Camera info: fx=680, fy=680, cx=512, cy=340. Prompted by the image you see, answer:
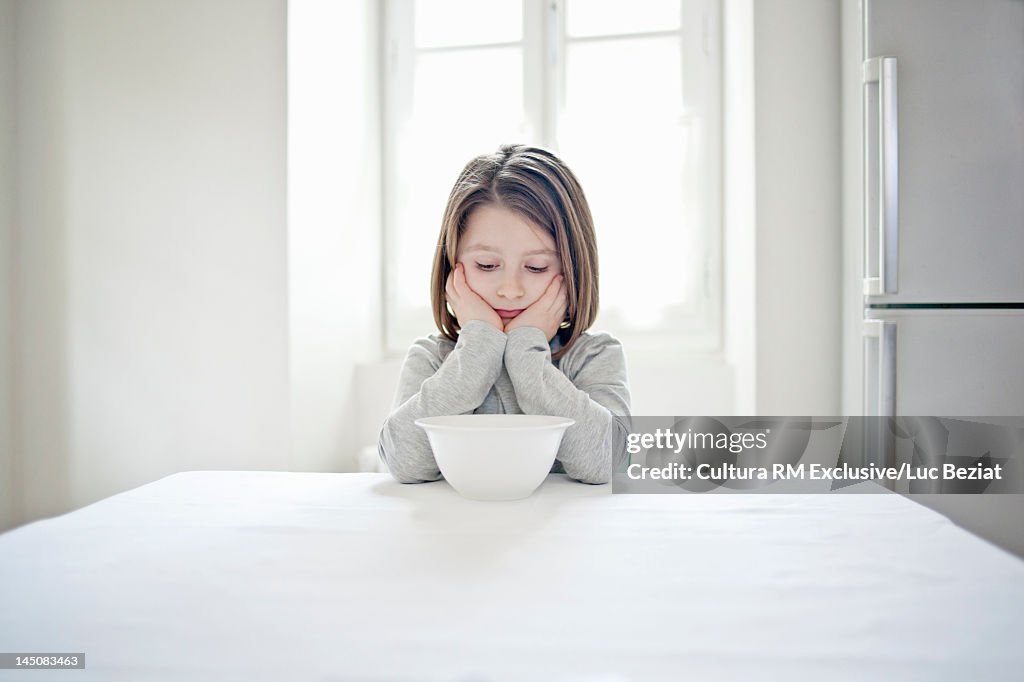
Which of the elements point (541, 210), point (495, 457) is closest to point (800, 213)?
point (541, 210)

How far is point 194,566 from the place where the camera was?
19.0 inches

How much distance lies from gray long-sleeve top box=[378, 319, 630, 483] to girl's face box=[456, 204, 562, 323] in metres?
0.05

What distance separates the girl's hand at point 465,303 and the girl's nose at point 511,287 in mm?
31

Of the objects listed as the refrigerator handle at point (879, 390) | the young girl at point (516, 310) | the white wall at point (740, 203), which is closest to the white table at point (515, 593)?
the young girl at point (516, 310)

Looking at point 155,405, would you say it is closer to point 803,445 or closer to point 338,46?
point 338,46

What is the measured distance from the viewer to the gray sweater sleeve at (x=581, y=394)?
2.62 ft

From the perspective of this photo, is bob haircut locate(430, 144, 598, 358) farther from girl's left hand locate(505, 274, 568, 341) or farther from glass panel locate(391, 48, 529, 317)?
glass panel locate(391, 48, 529, 317)

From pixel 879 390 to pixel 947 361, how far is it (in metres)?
0.15

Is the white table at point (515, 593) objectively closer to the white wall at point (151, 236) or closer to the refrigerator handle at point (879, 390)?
the refrigerator handle at point (879, 390)

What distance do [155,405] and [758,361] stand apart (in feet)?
5.12

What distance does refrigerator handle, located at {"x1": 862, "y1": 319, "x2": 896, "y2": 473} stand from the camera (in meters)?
1.44

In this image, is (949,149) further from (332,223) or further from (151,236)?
(151,236)

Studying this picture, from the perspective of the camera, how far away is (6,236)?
179cm

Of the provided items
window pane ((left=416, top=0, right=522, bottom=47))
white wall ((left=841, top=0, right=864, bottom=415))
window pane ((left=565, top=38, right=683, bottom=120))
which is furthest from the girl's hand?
window pane ((left=416, top=0, right=522, bottom=47))
